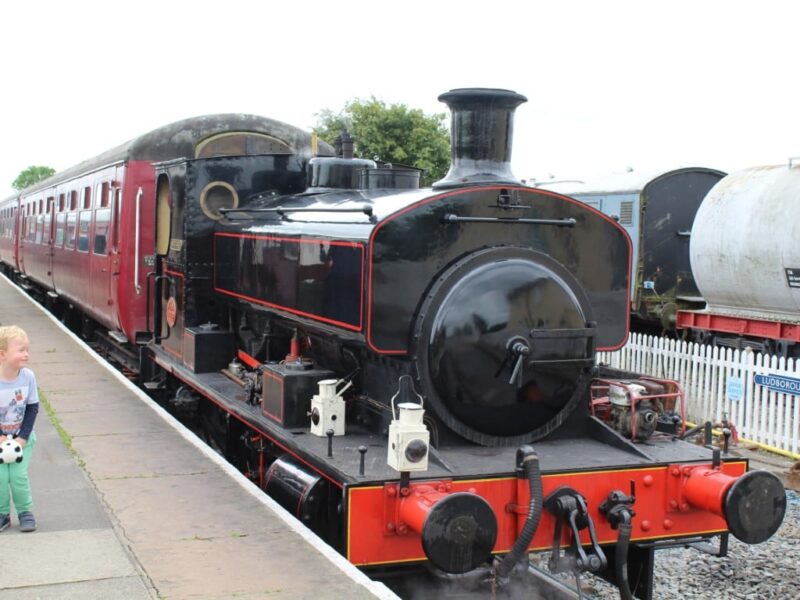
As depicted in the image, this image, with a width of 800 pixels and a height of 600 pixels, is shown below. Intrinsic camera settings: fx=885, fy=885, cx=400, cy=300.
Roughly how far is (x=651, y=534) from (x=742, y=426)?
5962 mm

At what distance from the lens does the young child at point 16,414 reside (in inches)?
176

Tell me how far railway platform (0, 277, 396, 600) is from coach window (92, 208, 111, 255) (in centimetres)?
359

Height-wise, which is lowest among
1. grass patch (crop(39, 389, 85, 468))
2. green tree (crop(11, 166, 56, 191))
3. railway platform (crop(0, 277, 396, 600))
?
grass patch (crop(39, 389, 85, 468))

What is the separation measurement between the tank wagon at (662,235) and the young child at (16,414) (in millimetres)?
12234

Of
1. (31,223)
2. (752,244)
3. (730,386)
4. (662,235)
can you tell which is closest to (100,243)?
(730,386)

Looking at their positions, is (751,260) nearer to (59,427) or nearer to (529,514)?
(529,514)

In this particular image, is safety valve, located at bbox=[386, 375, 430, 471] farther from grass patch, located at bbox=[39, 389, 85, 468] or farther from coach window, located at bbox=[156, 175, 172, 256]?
coach window, located at bbox=[156, 175, 172, 256]

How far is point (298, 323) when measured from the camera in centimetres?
588

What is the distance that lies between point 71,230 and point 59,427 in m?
7.53

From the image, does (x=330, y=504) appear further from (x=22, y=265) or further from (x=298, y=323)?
(x=22, y=265)

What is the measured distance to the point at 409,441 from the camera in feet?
14.0

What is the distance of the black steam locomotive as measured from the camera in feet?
14.3

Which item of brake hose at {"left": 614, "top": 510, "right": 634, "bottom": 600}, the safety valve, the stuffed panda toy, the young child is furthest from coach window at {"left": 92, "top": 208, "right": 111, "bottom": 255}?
brake hose at {"left": 614, "top": 510, "right": 634, "bottom": 600}

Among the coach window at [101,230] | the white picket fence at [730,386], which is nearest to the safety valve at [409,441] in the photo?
the white picket fence at [730,386]
